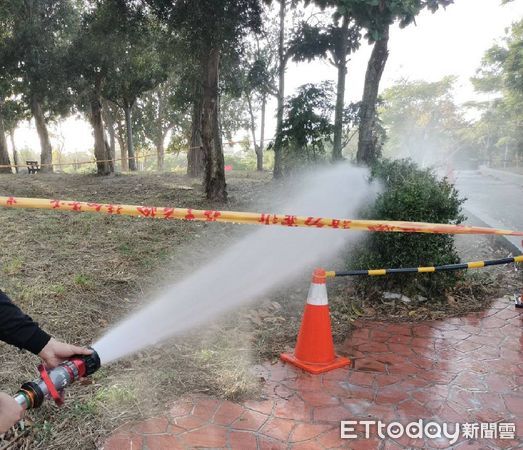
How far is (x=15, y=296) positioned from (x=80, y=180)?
1026 cm

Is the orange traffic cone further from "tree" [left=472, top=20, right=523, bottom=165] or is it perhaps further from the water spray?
"tree" [left=472, top=20, right=523, bottom=165]

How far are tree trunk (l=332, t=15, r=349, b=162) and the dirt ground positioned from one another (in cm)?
485

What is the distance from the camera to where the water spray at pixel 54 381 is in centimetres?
170

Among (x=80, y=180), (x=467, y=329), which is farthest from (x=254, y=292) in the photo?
(x=80, y=180)

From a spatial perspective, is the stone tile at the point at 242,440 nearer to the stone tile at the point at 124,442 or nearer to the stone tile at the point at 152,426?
the stone tile at the point at 152,426

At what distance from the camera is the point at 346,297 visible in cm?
504

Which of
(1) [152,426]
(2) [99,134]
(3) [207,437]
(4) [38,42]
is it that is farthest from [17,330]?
(4) [38,42]

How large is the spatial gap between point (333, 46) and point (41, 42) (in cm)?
1011

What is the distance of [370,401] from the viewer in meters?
3.02

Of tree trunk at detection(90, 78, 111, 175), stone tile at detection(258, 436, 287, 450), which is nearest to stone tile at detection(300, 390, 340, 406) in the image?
stone tile at detection(258, 436, 287, 450)

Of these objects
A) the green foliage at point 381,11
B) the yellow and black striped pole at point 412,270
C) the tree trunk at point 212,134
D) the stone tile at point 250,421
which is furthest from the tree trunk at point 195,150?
the stone tile at point 250,421

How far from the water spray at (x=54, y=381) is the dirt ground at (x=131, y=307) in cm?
83

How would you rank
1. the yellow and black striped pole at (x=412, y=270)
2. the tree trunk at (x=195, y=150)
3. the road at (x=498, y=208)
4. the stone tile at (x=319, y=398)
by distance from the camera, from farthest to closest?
1. the tree trunk at (x=195, y=150)
2. the road at (x=498, y=208)
3. the yellow and black striped pole at (x=412, y=270)
4. the stone tile at (x=319, y=398)

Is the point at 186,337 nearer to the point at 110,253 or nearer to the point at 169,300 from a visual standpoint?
the point at 169,300
